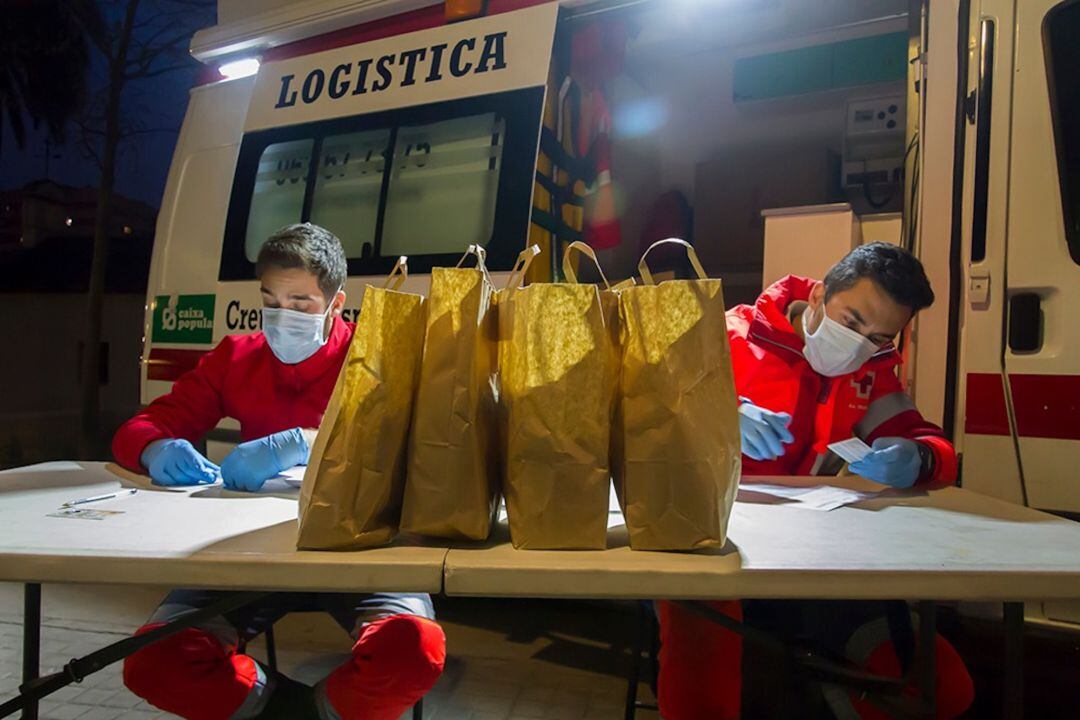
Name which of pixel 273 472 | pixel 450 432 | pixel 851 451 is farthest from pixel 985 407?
pixel 273 472

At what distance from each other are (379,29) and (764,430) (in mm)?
2386

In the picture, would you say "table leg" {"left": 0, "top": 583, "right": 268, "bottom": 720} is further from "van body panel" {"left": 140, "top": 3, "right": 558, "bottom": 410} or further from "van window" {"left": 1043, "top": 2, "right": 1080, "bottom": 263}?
"van window" {"left": 1043, "top": 2, "right": 1080, "bottom": 263}

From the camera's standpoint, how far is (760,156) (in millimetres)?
4293

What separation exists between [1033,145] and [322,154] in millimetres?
2475

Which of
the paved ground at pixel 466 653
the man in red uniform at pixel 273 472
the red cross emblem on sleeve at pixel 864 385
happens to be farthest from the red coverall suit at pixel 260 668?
the red cross emblem on sleeve at pixel 864 385

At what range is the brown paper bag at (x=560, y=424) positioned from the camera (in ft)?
3.12

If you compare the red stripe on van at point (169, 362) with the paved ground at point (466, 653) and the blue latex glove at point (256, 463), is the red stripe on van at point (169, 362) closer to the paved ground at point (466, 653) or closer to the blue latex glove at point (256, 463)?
the paved ground at point (466, 653)

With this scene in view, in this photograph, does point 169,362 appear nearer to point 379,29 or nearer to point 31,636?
point 379,29

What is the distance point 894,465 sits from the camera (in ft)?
4.81

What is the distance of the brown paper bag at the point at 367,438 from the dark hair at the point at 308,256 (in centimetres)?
76

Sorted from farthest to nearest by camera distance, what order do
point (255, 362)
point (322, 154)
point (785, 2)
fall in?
1. point (785, 2)
2. point (322, 154)
3. point (255, 362)

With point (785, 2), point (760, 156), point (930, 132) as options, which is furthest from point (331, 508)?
point (760, 156)

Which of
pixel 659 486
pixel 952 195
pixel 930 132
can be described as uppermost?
pixel 930 132

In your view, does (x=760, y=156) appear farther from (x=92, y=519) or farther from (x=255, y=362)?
(x=92, y=519)
